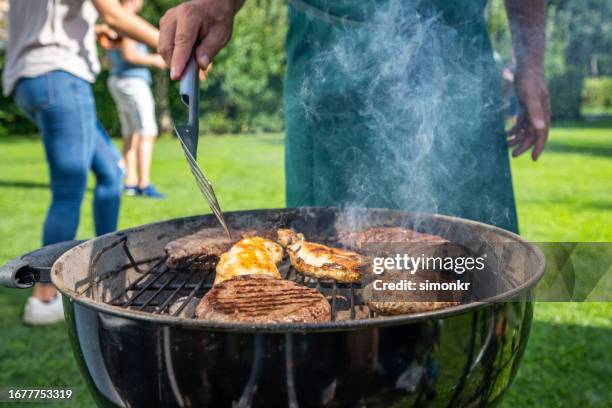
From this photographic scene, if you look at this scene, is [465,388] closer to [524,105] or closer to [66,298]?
[66,298]

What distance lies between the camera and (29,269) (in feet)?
5.53

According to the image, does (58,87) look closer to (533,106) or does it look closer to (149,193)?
(533,106)

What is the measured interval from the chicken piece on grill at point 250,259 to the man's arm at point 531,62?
1.20m

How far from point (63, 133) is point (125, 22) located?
746mm

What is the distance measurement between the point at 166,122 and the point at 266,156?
15.5 ft

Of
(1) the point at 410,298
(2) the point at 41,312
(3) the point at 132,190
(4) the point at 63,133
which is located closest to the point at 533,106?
(1) the point at 410,298

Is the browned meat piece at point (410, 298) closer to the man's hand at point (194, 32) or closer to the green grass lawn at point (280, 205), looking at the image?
the man's hand at point (194, 32)

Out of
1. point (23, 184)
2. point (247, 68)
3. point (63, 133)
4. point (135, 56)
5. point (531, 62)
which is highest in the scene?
point (247, 68)

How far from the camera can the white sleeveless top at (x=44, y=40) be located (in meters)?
3.35

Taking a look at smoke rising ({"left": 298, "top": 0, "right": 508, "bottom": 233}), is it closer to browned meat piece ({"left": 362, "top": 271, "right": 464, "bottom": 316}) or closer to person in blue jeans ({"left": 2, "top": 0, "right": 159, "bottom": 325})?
browned meat piece ({"left": 362, "top": 271, "right": 464, "bottom": 316})

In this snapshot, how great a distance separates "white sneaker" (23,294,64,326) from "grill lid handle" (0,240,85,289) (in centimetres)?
199

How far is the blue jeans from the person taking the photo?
332cm

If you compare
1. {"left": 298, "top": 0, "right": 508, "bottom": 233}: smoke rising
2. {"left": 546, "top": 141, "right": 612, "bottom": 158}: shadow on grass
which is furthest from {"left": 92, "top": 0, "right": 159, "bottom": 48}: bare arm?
{"left": 546, "top": 141, "right": 612, "bottom": 158}: shadow on grass

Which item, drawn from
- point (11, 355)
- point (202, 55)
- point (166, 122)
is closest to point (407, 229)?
point (202, 55)
